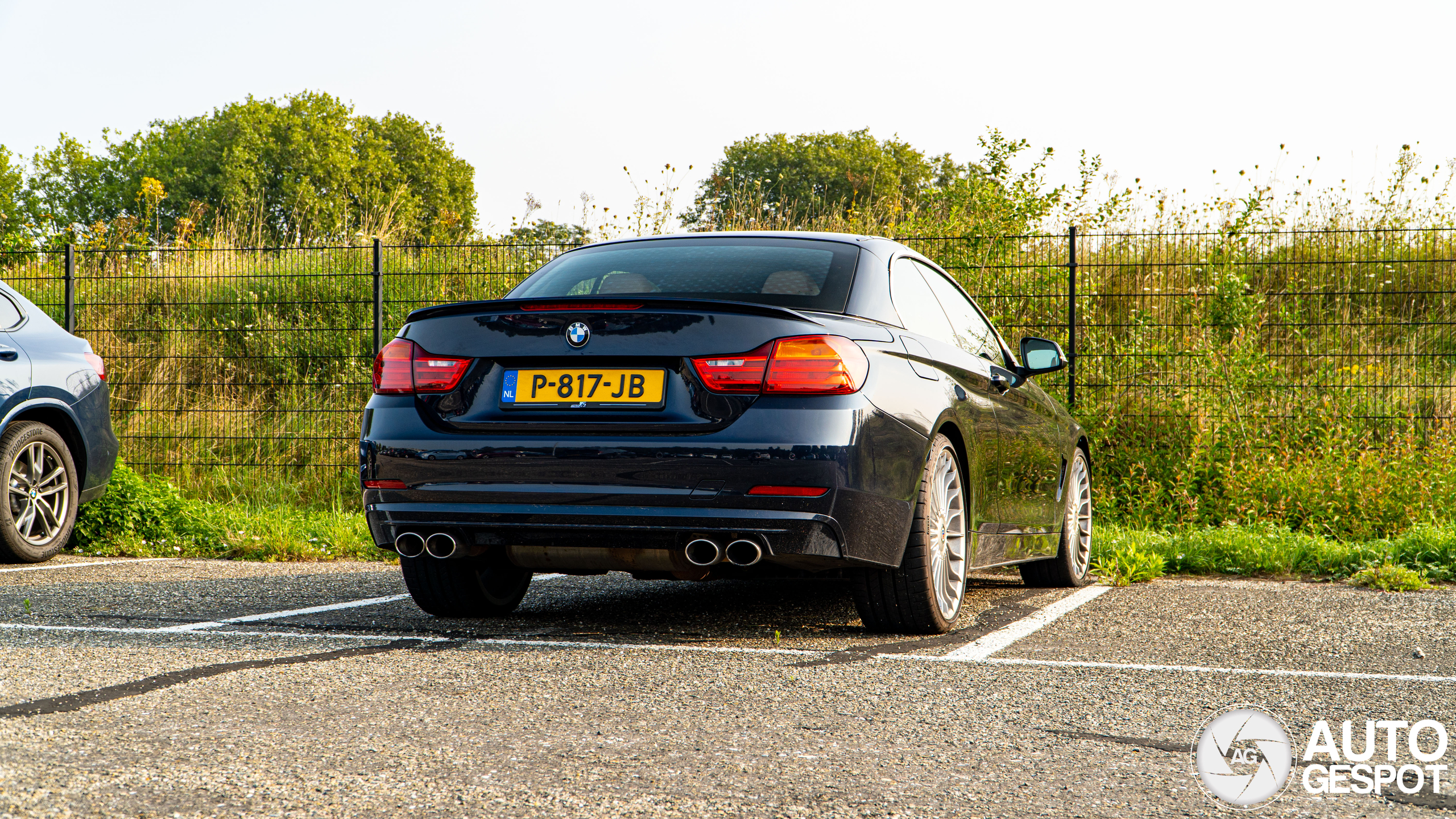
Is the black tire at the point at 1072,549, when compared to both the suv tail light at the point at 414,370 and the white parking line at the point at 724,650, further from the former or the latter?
the suv tail light at the point at 414,370

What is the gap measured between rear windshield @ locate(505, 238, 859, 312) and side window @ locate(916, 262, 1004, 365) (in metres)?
0.80

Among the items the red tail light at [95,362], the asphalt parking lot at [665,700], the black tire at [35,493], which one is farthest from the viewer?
the red tail light at [95,362]

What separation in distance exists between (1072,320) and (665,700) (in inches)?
270

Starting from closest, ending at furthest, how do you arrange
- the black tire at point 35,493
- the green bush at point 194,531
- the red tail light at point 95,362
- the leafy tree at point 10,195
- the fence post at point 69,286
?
the black tire at point 35,493, the red tail light at point 95,362, the green bush at point 194,531, the fence post at point 69,286, the leafy tree at point 10,195

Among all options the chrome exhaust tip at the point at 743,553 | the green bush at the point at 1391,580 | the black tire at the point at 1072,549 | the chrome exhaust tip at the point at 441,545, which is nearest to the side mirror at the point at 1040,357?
the black tire at the point at 1072,549

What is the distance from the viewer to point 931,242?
35.7 ft

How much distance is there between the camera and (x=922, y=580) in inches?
184

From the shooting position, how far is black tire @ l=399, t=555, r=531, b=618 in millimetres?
5109

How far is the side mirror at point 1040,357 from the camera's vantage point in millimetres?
6184

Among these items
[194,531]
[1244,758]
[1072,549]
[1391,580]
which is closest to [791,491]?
[1244,758]

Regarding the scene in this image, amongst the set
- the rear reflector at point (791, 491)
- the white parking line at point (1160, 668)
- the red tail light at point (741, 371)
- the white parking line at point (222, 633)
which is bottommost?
the white parking line at point (222, 633)

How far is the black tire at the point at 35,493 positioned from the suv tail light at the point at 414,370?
368 centimetres

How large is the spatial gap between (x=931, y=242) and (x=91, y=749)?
8.80 meters

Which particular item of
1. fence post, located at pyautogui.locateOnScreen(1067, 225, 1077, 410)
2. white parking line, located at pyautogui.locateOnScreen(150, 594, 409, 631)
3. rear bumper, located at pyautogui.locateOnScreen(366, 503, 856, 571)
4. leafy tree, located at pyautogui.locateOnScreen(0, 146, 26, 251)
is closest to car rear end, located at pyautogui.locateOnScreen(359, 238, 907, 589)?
rear bumper, located at pyautogui.locateOnScreen(366, 503, 856, 571)
